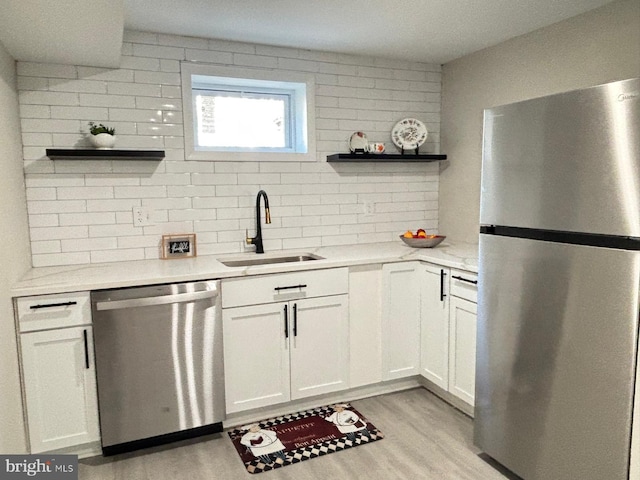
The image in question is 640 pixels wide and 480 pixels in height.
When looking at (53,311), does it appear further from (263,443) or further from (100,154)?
(263,443)

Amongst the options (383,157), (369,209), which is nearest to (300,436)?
(369,209)

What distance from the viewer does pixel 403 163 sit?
362 centimetres

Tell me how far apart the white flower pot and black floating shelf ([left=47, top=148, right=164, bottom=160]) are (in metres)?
0.04

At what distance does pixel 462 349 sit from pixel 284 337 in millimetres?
1014

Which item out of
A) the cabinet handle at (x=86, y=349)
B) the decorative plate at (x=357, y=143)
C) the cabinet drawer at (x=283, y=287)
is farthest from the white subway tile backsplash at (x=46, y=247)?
the decorative plate at (x=357, y=143)

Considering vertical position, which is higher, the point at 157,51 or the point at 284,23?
the point at 284,23

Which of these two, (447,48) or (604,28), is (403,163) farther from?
(604,28)

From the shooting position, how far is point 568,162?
1761mm

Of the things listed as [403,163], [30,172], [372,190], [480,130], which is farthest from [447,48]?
[30,172]

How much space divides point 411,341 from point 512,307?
1085 mm

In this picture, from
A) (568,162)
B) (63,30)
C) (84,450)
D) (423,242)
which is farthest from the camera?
(423,242)

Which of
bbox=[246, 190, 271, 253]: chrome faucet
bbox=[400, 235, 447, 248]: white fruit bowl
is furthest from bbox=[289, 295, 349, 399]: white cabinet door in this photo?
bbox=[400, 235, 447, 248]: white fruit bowl

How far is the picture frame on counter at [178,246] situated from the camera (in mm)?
2881

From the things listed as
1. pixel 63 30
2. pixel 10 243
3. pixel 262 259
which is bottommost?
pixel 262 259
